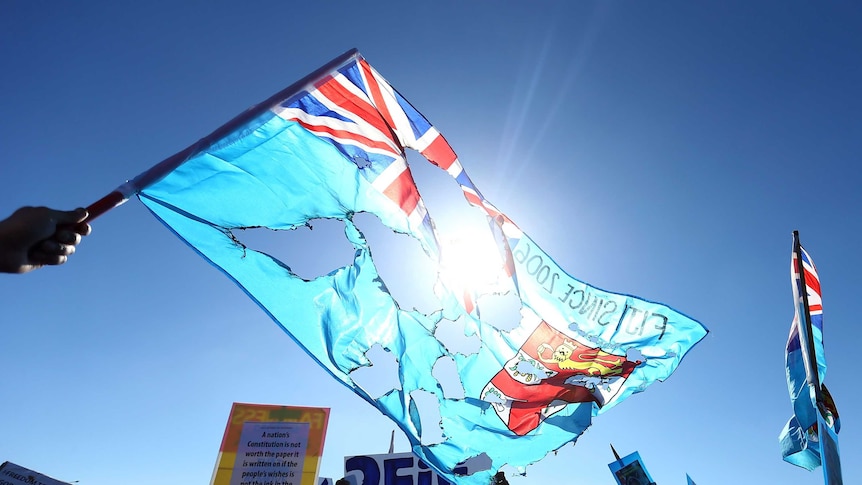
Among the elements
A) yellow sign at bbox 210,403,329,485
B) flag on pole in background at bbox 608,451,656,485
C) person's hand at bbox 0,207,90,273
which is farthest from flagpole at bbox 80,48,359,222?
flag on pole in background at bbox 608,451,656,485

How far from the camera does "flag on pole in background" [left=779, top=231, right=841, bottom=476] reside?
7.16 m

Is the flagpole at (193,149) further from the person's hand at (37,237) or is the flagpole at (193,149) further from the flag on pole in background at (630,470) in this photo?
the flag on pole in background at (630,470)

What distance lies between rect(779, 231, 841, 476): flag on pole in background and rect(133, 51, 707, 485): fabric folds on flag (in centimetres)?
292

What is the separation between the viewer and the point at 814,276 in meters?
9.75

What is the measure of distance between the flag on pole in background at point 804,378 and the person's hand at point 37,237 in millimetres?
8523

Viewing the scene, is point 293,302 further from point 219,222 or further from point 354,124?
point 354,124

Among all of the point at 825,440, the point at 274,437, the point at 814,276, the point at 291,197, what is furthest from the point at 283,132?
the point at 814,276

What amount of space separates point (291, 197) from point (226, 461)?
6.29 m

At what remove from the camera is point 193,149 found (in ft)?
11.7

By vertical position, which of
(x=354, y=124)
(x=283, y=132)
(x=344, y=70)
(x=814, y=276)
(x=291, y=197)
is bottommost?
(x=291, y=197)

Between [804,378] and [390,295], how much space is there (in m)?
7.45

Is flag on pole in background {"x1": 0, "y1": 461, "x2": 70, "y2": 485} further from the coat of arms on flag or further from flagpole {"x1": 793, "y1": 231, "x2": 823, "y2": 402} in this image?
flagpole {"x1": 793, "y1": 231, "x2": 823, "y2": 402}

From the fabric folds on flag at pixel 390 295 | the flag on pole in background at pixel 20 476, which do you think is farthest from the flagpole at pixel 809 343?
the flag on pole in background at pixel 20 476

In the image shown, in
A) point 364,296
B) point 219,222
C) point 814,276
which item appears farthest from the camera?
point 814,276
